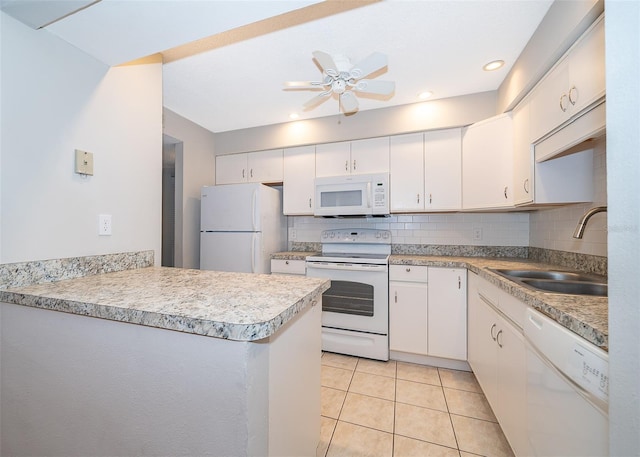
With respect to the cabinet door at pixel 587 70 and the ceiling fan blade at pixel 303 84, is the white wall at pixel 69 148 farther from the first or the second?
the cabinet door at pixel 587 70

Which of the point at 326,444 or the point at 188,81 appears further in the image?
the point at 188,81

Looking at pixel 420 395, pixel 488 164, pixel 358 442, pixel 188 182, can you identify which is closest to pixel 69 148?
pixel 188 182

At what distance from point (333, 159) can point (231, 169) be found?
4.30ft

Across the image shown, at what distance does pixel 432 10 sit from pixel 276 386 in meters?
1.96

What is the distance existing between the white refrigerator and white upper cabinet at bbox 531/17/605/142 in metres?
2.29

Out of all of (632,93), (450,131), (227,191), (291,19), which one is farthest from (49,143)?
(450,131)

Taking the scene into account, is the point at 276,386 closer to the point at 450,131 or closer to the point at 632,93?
the point at 632,93

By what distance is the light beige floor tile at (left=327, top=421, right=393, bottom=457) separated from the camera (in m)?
1.36

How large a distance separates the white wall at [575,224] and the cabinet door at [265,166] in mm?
2539

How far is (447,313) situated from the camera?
7.03ft

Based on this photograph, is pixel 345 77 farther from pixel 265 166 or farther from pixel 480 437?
pixel 480 437

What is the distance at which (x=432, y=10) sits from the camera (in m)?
1.41

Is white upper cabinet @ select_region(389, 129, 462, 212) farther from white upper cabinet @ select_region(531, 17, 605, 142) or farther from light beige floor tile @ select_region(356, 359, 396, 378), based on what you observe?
light beige floor tile @ select_region(356, 359, 396, 378)

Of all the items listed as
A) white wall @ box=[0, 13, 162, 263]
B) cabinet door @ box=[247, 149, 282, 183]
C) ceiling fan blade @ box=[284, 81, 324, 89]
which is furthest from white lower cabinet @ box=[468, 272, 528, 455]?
cabinet door @ box=[247, 149, 282, 183]
